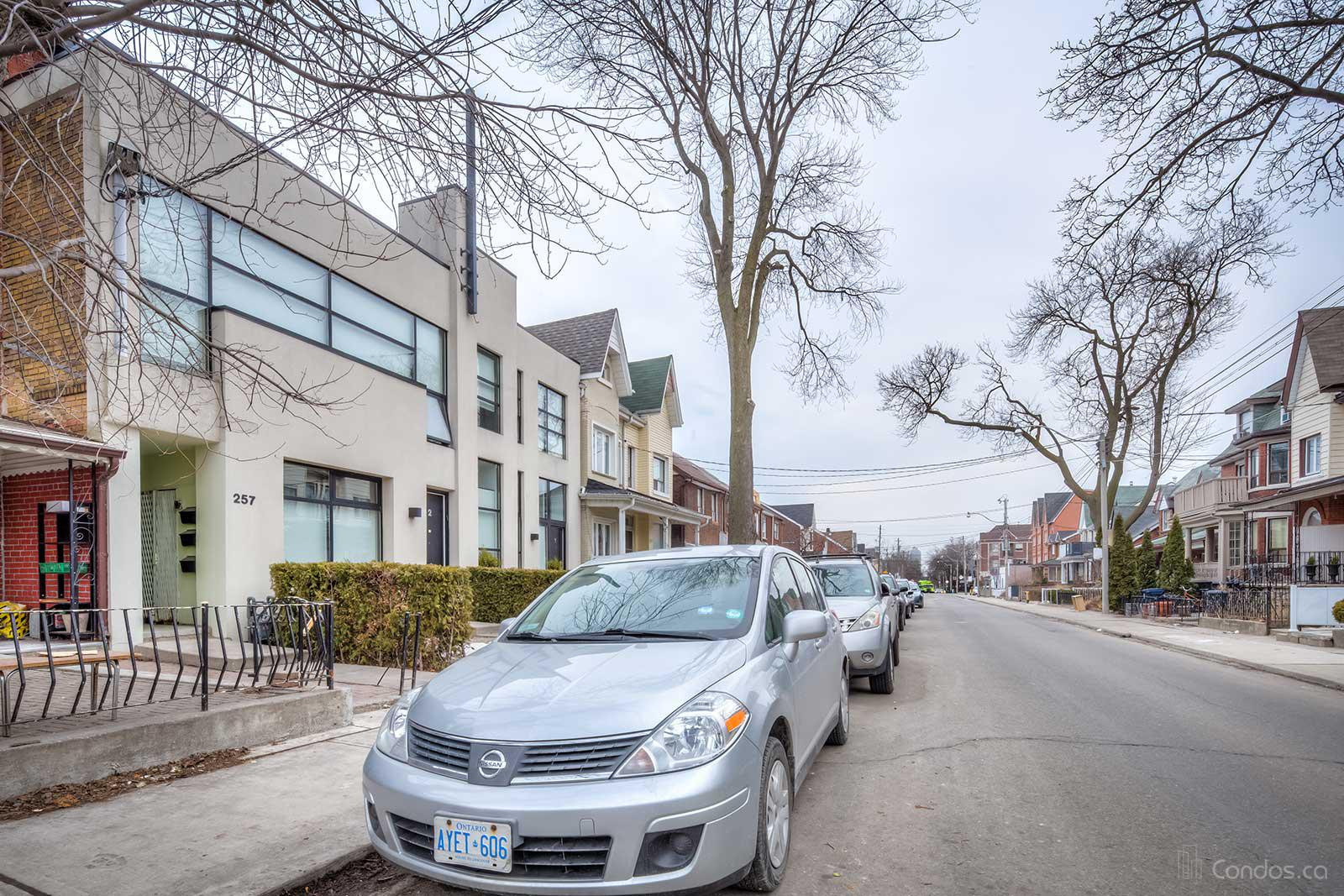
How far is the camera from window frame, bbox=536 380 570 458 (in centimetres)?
1997

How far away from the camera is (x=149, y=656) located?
29.1ft

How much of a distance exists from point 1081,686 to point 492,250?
345 inches

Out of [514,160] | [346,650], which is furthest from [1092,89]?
[346,650]

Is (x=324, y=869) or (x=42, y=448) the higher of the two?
(x=42, y=448)

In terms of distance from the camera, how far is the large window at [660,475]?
96.8 ft

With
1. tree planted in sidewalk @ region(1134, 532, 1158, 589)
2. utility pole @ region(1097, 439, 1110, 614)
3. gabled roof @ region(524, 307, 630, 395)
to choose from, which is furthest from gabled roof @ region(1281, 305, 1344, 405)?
gabled roof @ region(524, 307, 630, 395)

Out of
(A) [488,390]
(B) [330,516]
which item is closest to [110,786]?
(B) [330,516]

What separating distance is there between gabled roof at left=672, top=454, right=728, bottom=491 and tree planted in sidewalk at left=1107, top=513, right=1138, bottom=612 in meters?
16.9

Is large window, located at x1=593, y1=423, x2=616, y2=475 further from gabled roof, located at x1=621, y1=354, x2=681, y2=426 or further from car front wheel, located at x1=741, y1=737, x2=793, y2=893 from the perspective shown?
car front wheel, located at x1=741, y1=737, x2=793, y2=893

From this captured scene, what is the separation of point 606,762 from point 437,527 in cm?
1322

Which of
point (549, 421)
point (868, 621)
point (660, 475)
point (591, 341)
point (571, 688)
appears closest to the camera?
point (571, 688)

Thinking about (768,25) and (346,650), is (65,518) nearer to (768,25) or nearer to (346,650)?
(346,650)

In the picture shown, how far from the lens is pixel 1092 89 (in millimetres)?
7938

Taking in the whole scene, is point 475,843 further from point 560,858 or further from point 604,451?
point 604,451
